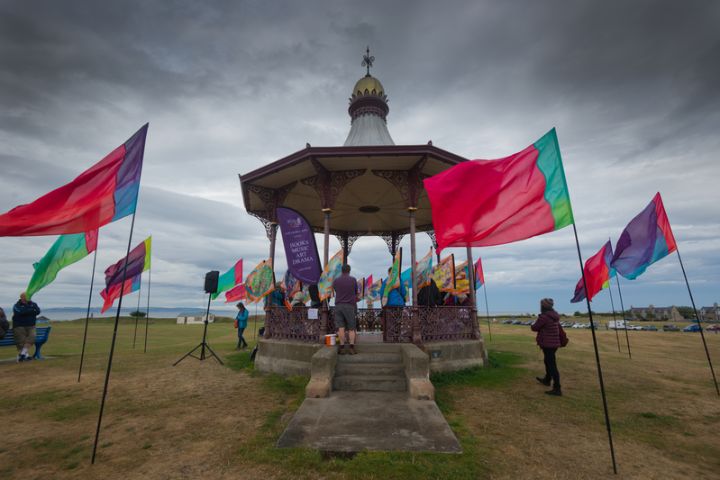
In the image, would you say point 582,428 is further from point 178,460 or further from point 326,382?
point 178,460

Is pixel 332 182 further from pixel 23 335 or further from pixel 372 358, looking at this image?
pixel 23 335

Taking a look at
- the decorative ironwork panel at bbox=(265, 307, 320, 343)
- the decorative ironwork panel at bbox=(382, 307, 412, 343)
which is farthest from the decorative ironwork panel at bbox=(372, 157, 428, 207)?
the decorative ironwork panel at bbox=(265, 307, 320, 343)

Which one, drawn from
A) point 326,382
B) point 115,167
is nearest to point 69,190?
point 115,167

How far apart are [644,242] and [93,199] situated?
1407 cm

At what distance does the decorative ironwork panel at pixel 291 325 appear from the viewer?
9805mm

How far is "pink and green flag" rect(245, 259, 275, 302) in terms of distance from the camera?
35.2ft

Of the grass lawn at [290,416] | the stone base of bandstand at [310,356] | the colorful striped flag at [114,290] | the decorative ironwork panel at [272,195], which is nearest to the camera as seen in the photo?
the grass lawn at [290,416]

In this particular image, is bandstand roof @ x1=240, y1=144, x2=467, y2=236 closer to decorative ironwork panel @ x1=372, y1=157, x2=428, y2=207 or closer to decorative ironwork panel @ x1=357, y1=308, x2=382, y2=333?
decorative ironwork panel @ x1=372, y1=157, x2=428, y2=207

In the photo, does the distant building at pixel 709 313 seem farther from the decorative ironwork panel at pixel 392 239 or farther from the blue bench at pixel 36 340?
the blue bench at pixel 36 340

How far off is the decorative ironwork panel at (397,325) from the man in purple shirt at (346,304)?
158 centimetres

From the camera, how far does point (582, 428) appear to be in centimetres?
542

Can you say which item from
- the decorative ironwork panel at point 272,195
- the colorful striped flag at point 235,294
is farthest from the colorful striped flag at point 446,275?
the colorful striped flag at point 235,294

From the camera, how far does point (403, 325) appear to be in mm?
9656

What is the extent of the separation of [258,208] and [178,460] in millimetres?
11300
